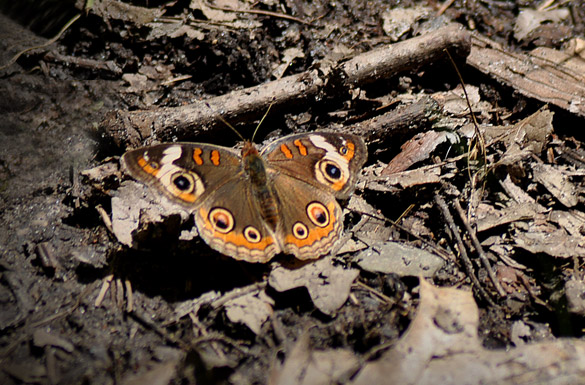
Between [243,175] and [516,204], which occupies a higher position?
[243,175]

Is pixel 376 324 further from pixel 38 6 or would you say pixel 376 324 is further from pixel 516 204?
pixel 38 6

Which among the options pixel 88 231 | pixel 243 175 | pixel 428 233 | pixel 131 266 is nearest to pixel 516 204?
pixel 428 233

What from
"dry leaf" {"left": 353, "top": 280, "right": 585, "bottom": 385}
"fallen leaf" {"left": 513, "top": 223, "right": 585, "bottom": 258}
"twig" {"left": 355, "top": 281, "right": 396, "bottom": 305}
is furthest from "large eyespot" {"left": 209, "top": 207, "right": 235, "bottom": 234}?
"fallen leaf" {"left": 513, "top": 223, "right": 585, "bottom": 258}

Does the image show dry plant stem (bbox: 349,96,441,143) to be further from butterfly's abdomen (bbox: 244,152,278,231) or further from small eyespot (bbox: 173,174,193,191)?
small eyespot (bbox: 173,174,193,191)

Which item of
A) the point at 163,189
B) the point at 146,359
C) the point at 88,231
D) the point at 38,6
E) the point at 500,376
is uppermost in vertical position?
the point at 38,6

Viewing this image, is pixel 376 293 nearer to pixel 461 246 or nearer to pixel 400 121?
pixel 461 246

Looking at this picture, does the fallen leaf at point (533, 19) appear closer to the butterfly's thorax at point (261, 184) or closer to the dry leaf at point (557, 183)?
the dry leaf at point (557, 183)

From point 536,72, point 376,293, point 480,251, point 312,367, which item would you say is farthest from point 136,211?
point 536,72
